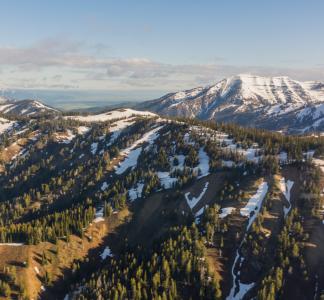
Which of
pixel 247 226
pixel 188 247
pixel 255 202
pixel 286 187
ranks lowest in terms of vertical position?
pixel 188 247

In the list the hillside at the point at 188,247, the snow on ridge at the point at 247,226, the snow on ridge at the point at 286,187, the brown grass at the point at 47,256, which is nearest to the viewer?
the snow on ridge at the point at 247,226

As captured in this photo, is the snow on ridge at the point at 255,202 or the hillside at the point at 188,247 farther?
the snow on ridge at the point at 255,202

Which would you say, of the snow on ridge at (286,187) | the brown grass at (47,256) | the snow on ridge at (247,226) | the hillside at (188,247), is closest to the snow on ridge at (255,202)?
the snow on ridge at (247,226)

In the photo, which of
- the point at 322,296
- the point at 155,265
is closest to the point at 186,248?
the point at 155,265

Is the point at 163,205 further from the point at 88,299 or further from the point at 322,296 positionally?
the point at 322,296

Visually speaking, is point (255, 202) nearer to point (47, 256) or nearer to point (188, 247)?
point (188, 247)

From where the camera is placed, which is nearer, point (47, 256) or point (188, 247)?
point (188, 247)

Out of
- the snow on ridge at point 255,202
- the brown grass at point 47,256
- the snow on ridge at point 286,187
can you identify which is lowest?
the brown grass at point 47,256

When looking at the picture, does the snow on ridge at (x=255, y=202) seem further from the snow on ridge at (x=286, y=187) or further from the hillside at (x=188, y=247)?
the snow on ridge at (x=286, y=187)

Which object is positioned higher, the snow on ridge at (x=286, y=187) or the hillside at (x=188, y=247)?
the snow on ridge at (x=286, y=187)

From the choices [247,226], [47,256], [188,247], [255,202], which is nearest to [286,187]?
[255,202]

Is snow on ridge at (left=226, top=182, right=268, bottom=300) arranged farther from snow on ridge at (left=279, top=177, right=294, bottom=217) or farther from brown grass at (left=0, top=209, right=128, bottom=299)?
brown grass at (left=0, top=209, right=128, bottom=299)
